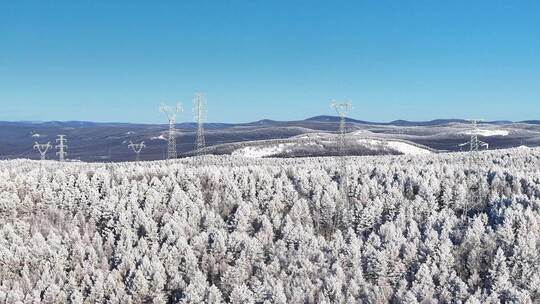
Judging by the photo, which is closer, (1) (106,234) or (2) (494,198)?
(1) (106,234)

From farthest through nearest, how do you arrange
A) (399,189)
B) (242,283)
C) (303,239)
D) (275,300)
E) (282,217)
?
(399,189), (282,217), (303,239), (242,283), (275,300)

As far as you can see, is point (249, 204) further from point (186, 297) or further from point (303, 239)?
point (186, 297)

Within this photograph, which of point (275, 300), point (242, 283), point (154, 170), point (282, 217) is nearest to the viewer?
point (275, 300)

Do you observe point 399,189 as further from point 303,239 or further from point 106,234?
point 106,234

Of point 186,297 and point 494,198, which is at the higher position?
point 494,198

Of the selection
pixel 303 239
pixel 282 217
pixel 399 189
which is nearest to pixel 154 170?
pixel 282 217

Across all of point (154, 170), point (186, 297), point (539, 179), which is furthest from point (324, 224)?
point (539, 179)
